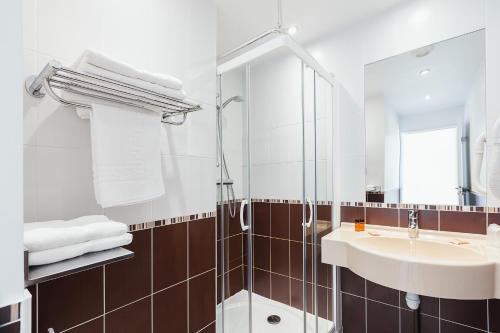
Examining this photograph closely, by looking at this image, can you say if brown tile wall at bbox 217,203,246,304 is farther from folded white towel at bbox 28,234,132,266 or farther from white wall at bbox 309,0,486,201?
white wall at bbox 309,0,486,201

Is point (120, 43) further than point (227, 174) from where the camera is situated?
No

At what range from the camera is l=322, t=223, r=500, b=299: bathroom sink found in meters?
1.07

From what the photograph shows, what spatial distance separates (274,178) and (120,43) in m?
1.01

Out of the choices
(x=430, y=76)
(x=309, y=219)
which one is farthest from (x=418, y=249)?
(x=430, y=76)

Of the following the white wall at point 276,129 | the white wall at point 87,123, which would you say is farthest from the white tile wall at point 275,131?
the white wall at point 87,123

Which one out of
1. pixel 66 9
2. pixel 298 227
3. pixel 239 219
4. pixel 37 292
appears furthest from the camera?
pixel 298 227

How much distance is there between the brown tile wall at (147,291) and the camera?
90 cm

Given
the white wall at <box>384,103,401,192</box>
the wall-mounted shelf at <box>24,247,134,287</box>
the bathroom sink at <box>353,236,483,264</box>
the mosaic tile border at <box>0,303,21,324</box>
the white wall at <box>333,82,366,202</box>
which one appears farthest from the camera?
the white wall at <box>333,82,366,202</box>

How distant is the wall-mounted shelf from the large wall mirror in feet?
5.29

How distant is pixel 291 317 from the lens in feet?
5.42

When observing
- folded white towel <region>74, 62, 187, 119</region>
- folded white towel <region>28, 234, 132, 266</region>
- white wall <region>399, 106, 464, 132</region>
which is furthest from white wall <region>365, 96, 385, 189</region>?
folded white towel <region>28, 234, 132, 266</region>

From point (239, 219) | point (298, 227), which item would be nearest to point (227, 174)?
point (239, 219)

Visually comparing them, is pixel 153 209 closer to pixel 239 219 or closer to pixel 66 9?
pixel 239 219

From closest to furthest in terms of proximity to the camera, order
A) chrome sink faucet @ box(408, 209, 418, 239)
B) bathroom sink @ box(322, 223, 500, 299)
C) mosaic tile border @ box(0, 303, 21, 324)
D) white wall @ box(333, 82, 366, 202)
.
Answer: mosaic tile border @ box(0, 303, 21, 324) → bathroom sink @ box(322, 223, 500, 299) → chrome sink faucet @ box(408, 209, 418, 239) → white wall @ box(333, 82, 366, 202)
